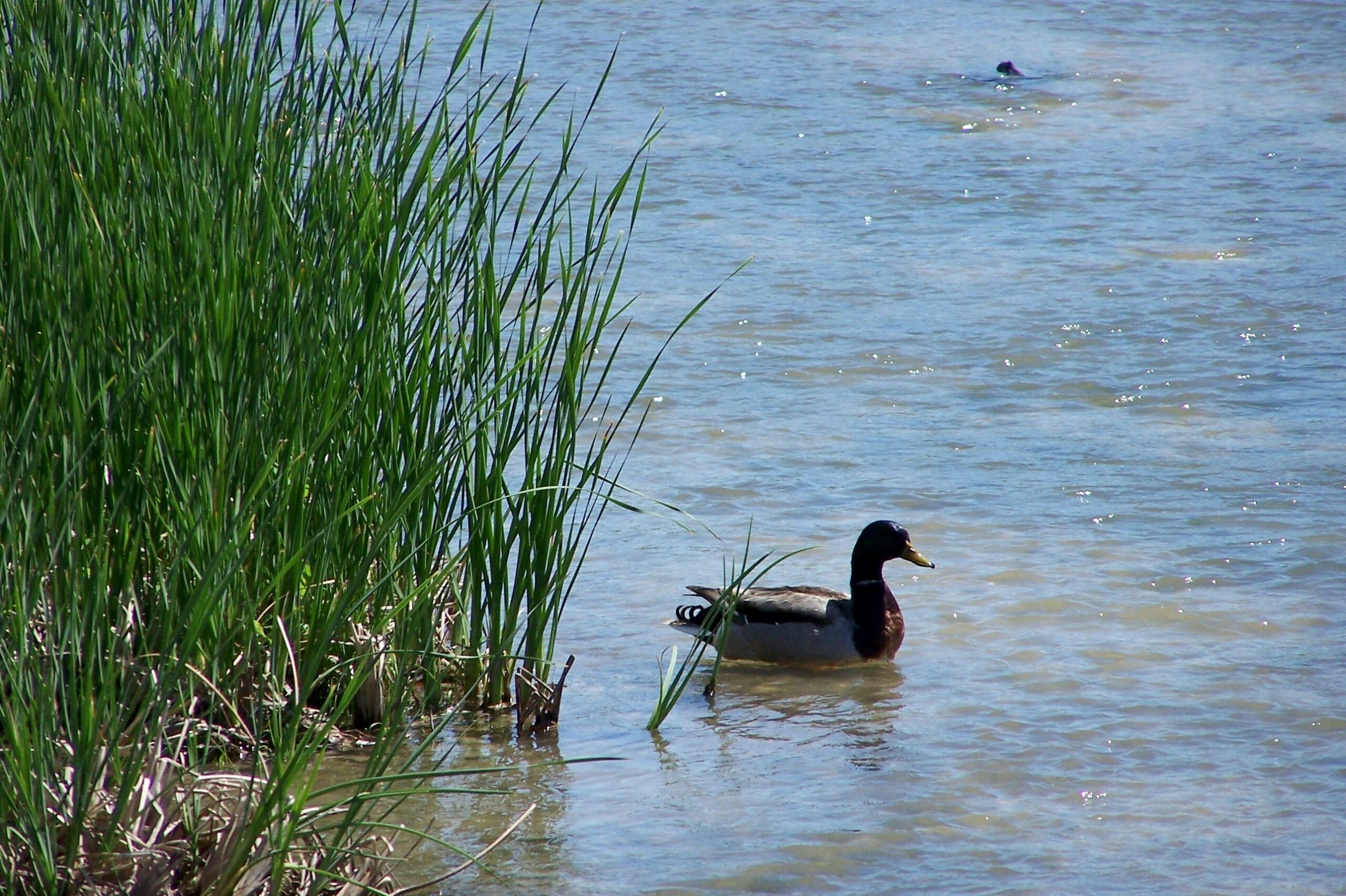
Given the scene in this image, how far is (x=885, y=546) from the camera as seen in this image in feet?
16.8

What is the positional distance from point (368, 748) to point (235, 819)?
3.28 ft

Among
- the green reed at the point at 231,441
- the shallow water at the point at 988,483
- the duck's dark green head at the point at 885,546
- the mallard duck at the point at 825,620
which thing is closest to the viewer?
the green reed at the point at 231,441

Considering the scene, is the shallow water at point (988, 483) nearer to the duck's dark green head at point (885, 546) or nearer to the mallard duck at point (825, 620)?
the mallard duck at point (825, 620)

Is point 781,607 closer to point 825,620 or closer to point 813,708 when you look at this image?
point 825,620

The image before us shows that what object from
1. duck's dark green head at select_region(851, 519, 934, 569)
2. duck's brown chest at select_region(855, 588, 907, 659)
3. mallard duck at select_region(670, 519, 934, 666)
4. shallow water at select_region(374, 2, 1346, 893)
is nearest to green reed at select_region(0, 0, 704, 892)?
shallow water at select_region(374, 2, 1346, 893)

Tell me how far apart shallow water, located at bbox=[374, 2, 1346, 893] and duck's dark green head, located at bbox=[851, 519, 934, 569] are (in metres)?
0.19

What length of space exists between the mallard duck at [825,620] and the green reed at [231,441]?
101cm

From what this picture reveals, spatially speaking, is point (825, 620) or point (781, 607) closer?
point (825, 620)

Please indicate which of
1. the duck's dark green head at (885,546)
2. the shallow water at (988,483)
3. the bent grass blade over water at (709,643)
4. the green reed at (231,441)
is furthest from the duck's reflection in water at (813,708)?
the green reed at (231,441)

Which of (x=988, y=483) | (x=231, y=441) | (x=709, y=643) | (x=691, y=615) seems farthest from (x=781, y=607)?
(x=231, y=441)

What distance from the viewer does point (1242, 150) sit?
34.9ft

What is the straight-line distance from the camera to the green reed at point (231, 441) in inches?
100

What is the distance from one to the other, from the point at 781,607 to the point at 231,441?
2.34m

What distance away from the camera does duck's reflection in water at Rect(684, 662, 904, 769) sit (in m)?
4.17
